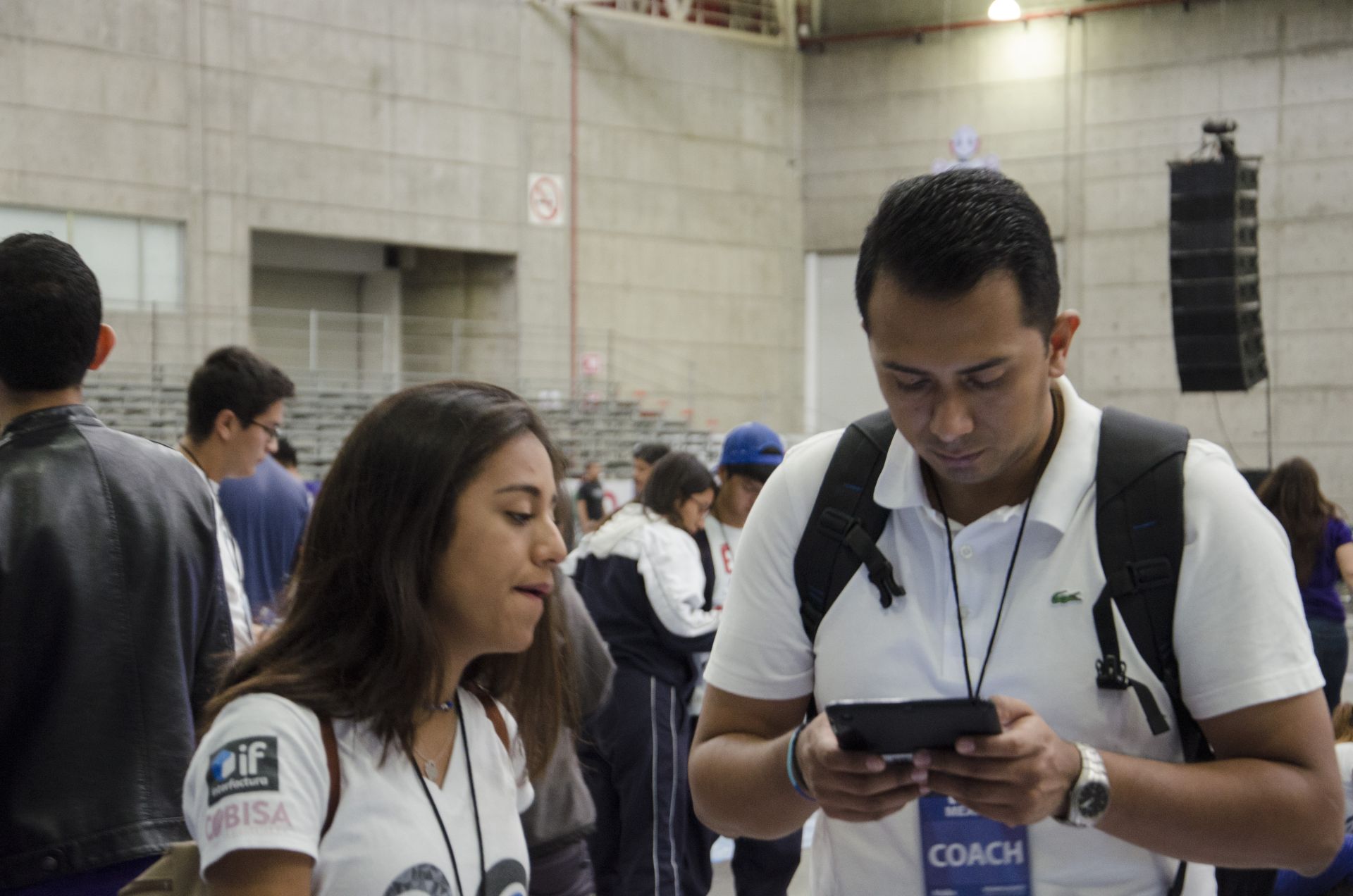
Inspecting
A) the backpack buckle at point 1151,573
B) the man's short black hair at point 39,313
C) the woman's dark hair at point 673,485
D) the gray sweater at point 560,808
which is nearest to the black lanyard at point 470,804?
the backpack buckle at point 1151,573

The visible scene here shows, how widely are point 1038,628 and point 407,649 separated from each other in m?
0.75

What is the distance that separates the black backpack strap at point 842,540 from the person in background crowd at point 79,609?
4.06 feet

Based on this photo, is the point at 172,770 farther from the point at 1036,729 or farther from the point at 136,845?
the point at 1036,729

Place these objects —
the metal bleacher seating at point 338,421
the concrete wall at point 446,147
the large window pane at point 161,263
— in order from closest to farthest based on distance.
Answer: the metal bleacher seating at point 338,421 → the concrete wall at point 446,147 → the large window pane at point 161,263

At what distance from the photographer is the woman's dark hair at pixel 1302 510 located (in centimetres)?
598

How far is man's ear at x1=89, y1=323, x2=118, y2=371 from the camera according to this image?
2545 millimetres

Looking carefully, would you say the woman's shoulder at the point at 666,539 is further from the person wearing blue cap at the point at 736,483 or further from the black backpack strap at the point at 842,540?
the black backpack strap at the point at 842,540

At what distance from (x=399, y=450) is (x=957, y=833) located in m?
0.81

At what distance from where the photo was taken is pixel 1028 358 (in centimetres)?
165

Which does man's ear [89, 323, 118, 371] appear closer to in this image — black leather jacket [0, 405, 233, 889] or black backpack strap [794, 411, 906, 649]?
black leather jacket [0, 405, 233, 889]

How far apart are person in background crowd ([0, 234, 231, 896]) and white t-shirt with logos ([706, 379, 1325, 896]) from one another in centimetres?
112

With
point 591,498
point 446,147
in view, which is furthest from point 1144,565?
point 446,147

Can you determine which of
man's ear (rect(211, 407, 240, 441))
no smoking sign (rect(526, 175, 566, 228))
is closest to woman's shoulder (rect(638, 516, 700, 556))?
man's ear (rect(211, 407, 240, 441))

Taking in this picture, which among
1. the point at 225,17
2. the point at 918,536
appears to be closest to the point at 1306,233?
the point at 225,17
